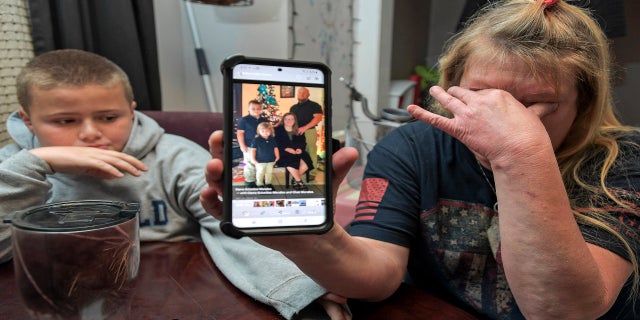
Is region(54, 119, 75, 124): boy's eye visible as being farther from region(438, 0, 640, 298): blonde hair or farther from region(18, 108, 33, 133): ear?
region(438, 0, 640, 298): blonde hair

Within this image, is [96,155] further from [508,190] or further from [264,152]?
[508,190]

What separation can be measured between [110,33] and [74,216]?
1119 millimetres

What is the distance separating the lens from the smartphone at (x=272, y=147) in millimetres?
446

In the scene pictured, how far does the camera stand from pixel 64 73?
88cm

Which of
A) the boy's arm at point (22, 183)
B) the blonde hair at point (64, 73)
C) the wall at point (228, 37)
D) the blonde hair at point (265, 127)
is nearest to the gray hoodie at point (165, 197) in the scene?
the boy's arm at point (22, 183)

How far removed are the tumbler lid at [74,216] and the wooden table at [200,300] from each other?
0.46ft

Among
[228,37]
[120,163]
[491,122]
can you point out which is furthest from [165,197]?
[228,37]

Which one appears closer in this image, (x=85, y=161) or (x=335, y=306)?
(x=335, y=306)

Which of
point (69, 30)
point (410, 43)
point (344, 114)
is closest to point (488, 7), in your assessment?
point (69, 30)

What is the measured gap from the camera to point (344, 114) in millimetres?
2254

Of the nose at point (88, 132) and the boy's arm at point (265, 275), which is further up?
the nose at point (88, 132)

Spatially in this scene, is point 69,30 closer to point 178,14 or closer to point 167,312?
point 178,14

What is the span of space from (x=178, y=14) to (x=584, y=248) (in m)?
1.88

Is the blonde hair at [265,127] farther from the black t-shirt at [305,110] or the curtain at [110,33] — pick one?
the curtain at [110,33]
